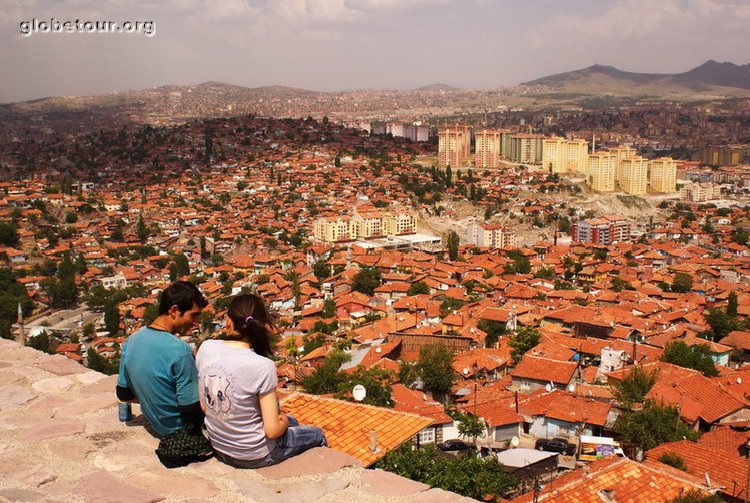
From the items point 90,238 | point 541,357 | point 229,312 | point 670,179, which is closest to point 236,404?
point 229,312

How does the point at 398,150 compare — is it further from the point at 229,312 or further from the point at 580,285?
the point at 229,312

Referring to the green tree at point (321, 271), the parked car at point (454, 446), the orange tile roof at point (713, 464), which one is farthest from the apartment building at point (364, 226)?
the orange tile roof at point (713, 464)

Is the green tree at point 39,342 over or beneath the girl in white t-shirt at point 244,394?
beneath

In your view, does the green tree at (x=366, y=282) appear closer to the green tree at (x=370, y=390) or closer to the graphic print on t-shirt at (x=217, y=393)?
the green tree at (x=370, y=390)

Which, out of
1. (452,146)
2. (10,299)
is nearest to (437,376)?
(10,299)

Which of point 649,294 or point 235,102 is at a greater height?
point 235,102
